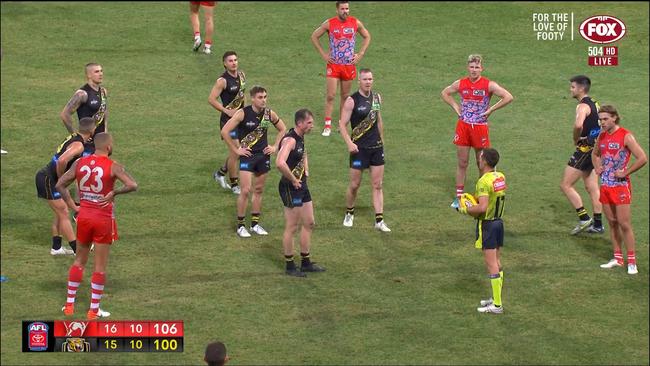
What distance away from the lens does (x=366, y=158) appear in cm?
1900

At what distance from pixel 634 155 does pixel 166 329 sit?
7.36 meters

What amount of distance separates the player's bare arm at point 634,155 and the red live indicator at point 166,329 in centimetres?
693

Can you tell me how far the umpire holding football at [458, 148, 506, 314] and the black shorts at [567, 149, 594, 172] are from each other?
3.48m

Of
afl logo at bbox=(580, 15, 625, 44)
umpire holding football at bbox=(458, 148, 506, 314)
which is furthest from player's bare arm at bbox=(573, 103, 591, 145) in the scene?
afl logo at bbox=(580, 15, 625, 44)

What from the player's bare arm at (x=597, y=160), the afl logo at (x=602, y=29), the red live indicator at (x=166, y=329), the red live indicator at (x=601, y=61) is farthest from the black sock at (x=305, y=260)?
the afl logo at (x=602, y=29)

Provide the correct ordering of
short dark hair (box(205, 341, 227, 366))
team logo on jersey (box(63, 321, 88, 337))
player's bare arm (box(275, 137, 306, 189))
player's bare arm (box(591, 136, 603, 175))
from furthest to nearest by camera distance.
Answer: player's bare arm (box(591, 136, 603, 175)) → player's bare arm (box(275, 137, 306, 189)) → team logo on jersey (box(63, 321, 88, 337)) → short dark hair (box(205, 341, 227, 366))

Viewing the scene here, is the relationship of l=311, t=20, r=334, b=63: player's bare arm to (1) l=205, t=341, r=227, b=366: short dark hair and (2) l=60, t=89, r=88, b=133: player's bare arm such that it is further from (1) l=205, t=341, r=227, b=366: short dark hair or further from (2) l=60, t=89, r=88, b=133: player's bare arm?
(1) l=205, t=341, r=227, b=366: short dark hair

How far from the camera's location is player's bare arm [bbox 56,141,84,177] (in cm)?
1653

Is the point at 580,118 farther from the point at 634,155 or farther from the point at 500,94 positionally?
the point at 634,155

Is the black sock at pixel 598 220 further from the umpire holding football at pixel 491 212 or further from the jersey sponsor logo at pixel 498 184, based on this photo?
the jersey sponsor logo at pixel 498 184

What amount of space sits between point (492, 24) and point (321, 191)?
34.9ft

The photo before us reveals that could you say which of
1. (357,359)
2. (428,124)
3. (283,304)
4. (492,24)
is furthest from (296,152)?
(492,24)

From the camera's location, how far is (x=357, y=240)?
18984 millimetres

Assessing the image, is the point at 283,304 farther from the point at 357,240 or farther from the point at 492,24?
the point at 492,24
